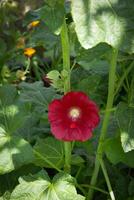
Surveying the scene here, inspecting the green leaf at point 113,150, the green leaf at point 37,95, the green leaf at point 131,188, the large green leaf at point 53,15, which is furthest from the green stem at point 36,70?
the large green leaf at point 53,15

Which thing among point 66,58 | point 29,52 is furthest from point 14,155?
point 29,52

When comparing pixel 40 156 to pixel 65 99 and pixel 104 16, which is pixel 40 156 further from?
pixel 104 16

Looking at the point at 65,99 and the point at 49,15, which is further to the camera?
the point at 65,99

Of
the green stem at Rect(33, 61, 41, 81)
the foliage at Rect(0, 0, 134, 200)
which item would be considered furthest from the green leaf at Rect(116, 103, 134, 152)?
the green stem at Rect(33, 61, 41, 81)

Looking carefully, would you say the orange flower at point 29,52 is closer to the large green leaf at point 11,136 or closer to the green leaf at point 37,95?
the green leaf at point 37,95

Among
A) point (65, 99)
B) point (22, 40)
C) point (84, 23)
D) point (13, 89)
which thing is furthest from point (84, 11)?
point (22, 40)

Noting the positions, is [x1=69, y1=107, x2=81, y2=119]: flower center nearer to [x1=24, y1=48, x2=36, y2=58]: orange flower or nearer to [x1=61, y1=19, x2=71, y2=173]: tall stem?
[x1=61, y1=19, x2=71, y2=173]: tall stem
